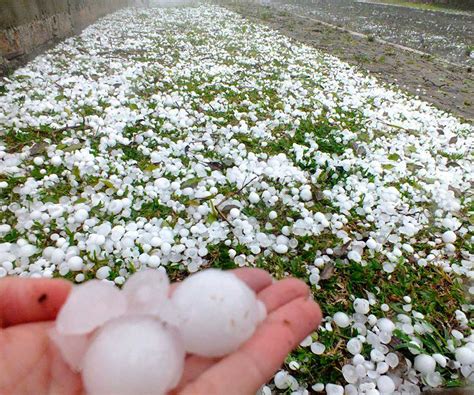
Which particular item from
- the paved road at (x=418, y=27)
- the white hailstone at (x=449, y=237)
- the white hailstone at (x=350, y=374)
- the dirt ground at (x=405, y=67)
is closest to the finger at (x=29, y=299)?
the white hailstone at (x=350, y=374)

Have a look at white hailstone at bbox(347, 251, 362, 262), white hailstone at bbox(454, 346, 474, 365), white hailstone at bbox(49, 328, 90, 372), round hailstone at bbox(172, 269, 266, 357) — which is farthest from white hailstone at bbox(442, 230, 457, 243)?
white hailstone at bbox(49, 328, 90, 372)

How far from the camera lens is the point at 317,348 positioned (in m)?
1.51

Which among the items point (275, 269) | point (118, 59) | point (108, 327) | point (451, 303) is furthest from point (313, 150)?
point (118, 59)

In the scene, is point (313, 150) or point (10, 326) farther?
point (313, 150)

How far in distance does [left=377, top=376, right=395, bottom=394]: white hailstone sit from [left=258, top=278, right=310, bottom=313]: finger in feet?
1.62

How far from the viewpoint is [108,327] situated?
105 centimetres

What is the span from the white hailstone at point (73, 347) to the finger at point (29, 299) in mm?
174

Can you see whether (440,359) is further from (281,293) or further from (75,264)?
(75,264)

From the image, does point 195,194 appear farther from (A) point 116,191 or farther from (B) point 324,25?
(B) point 324,25

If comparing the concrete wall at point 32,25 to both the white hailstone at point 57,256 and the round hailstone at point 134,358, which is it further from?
the round hailstone at point 134,358

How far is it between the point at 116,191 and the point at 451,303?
197 cm

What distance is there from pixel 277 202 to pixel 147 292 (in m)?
1.37

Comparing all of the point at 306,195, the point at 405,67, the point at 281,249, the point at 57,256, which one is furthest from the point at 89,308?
the point at 405,67

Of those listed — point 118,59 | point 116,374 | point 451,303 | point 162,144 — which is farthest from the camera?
point 118,59
